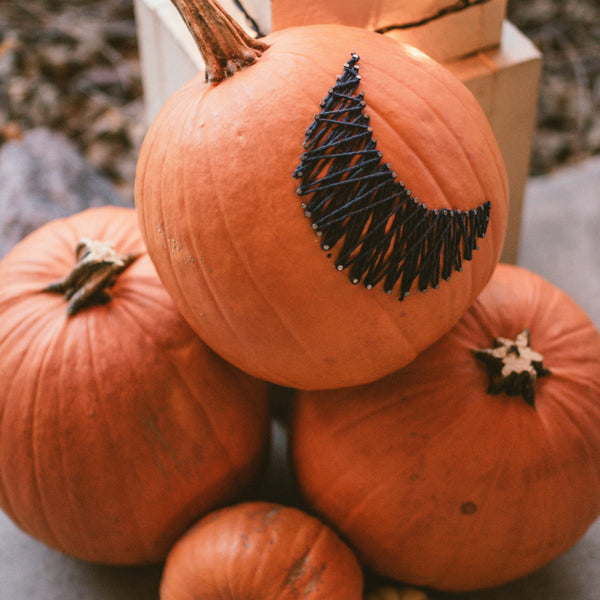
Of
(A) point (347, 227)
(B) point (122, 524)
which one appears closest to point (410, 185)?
(A) point (347, 227)

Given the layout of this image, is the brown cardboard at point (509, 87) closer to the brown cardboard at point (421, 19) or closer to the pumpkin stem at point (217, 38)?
the brown cardboard at point (421, 19)

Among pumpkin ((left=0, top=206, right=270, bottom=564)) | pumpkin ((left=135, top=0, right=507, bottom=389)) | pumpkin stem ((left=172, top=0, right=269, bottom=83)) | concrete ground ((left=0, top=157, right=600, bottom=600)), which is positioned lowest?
concrete ground ((left=0, top=157, right=600, bottom=600))

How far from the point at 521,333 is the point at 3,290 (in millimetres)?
814

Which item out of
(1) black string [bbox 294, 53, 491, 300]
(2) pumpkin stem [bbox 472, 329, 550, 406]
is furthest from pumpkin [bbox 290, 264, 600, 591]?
(1) black string [bbox 294, 53, 491, 300]

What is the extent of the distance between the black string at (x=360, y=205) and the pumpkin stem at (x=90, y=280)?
1.25 feet

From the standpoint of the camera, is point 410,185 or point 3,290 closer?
point 410,185

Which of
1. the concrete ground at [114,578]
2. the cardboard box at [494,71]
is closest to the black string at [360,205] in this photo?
the cardboard box at [494,71]

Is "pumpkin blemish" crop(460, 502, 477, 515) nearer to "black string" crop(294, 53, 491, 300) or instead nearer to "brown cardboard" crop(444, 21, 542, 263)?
"black string" crop(294, 53, 491, 300)

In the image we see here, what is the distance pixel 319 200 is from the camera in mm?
809

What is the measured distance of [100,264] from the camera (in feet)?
3.41

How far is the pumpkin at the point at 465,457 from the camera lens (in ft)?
3.22

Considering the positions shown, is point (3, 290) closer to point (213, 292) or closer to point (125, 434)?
point (125, 434)

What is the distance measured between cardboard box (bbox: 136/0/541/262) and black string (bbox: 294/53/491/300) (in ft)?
1.55

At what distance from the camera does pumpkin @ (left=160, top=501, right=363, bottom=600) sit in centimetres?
93
